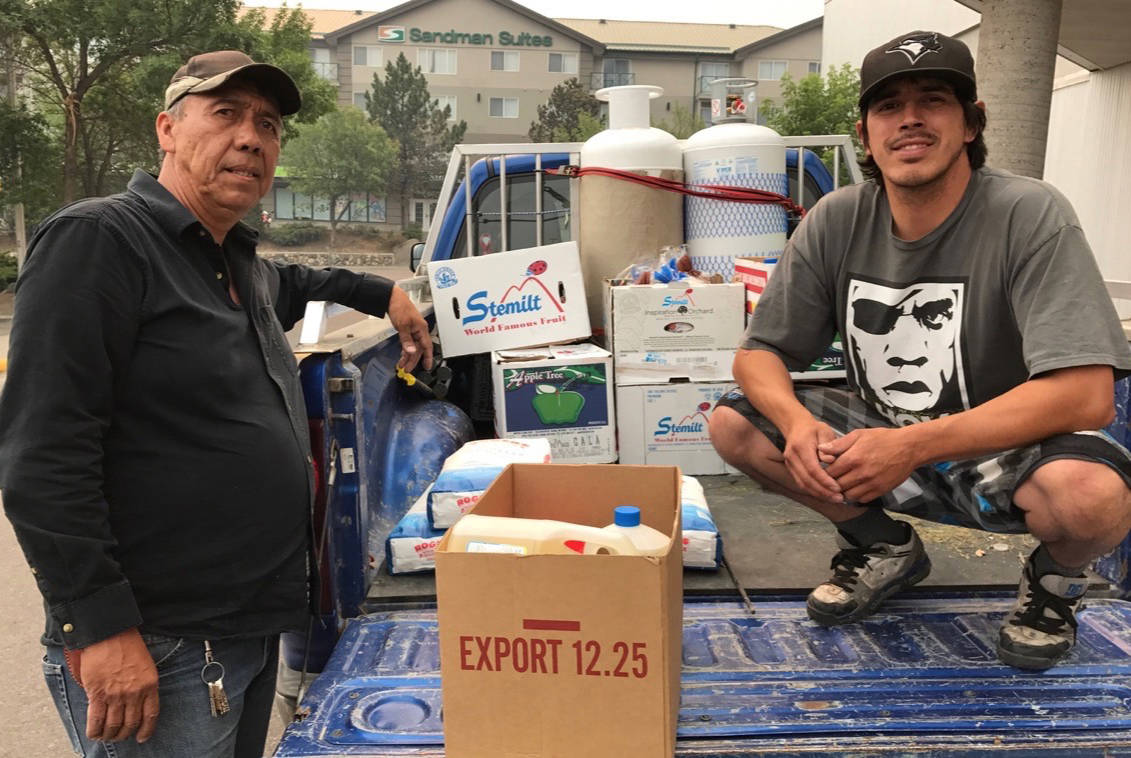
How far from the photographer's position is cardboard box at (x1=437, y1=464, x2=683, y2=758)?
1.59m

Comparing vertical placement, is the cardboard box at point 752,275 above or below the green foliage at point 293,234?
above

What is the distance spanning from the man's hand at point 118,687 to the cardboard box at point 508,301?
2.67 m

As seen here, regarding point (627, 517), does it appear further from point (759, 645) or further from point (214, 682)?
point (214, 682)

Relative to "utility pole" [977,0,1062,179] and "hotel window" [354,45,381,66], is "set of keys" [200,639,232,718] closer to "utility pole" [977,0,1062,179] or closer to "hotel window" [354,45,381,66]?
"utility pole" [977,0,1062,179]

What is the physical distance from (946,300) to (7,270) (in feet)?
74.5

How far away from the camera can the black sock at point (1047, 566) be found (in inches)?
85.0

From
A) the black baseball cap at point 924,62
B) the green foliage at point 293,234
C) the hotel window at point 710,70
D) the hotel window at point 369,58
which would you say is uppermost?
the hotel window at point 369,58

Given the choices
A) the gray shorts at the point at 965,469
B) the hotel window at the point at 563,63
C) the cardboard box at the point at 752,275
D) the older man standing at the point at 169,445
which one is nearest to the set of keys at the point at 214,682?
the older man standing at the point at 169,445

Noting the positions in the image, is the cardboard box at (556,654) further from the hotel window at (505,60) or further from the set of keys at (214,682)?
the hotel window at (505,60)

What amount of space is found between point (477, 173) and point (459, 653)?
3617 mm

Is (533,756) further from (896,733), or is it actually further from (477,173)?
(477,173)

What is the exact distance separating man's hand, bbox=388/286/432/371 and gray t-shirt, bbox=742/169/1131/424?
1067 millimetres

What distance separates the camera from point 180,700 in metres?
1.71

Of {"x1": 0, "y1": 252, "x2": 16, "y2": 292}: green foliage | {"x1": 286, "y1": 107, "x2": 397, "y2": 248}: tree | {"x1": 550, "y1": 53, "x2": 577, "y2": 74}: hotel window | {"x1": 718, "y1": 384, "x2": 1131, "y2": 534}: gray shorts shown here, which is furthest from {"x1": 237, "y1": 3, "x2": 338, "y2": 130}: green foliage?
{"x1": 550, "y1": 53, "x2": 577, "y2": 74}: hotel window
